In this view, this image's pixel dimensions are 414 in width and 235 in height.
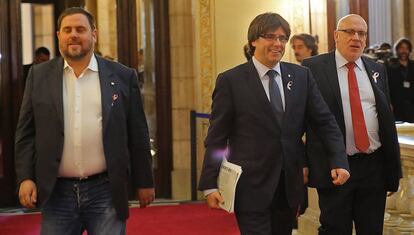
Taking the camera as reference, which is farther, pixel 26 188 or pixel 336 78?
pixel 336 78

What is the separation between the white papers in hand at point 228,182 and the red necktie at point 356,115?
2.87 ft

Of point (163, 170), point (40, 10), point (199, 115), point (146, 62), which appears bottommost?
point (163, 170)

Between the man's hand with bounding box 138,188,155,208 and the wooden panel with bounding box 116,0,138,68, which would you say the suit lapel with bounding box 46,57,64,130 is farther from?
the wooden panel with bounding box 116,0,138,68

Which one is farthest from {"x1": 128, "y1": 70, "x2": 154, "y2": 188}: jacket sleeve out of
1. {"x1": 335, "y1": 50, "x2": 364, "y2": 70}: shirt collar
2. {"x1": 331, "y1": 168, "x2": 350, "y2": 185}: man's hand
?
{"x1": 335, "y1": 50, "x2": 364, "y2": 70}: shirt collar

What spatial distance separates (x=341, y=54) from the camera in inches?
171

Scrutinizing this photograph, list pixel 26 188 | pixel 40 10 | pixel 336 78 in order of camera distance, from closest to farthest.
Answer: pixel 26 188 < pixel 336 78 < pixel 40 10

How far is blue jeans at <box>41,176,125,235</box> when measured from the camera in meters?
3.57

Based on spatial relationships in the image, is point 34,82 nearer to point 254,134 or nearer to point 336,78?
point 254,134

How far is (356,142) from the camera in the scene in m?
4.21

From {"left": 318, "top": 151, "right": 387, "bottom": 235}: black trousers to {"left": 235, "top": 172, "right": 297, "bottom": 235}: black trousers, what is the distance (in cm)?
54

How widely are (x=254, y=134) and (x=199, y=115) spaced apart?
5028 mm

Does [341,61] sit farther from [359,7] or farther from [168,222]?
[359,7]

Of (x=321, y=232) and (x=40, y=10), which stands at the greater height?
(x=40, y=10)

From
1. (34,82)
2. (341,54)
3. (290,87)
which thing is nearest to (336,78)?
(341,54)
